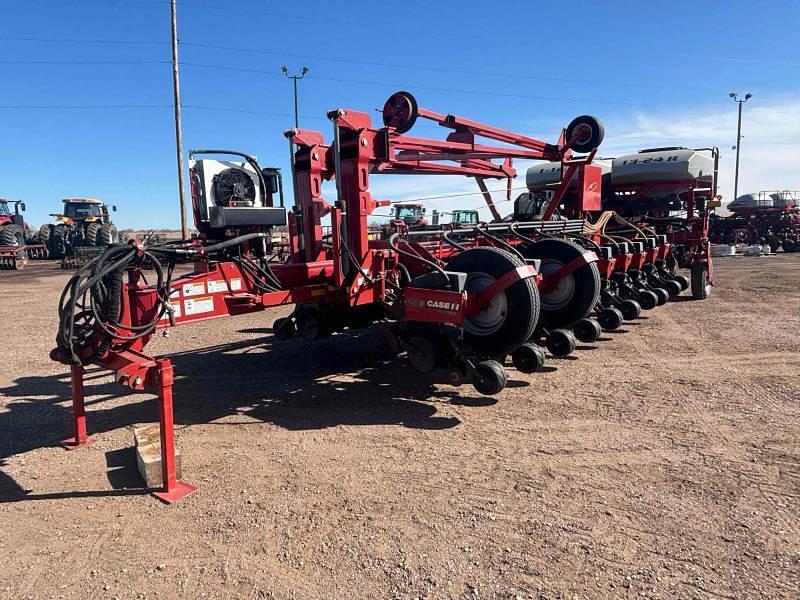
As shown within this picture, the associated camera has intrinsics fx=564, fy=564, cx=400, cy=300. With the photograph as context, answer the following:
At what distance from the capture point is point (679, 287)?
1091 cm

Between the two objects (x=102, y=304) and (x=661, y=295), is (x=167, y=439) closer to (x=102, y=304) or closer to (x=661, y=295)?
(x=102, y=304)

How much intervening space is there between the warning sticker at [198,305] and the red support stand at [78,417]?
874mm

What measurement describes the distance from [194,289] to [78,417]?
4.18ft

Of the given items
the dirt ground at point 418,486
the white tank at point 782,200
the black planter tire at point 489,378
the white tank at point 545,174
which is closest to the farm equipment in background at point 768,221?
the white tank at point 782,200

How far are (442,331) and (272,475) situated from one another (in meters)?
1.91

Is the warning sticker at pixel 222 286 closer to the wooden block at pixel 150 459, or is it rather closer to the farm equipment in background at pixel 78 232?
the wooden block at pixel 150 459

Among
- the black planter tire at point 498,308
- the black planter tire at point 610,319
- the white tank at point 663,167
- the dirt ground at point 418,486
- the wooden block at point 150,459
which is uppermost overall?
the white tank at point 663,167

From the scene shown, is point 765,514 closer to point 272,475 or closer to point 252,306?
point 272,475

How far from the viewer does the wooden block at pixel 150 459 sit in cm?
344

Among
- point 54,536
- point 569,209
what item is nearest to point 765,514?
point 54,536

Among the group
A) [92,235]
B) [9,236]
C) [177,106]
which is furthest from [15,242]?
[177,106]

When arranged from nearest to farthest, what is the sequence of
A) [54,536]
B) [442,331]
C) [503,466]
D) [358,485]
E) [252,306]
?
[54,536]
[358,485]
[503,466]
[252,306]
[442,331]

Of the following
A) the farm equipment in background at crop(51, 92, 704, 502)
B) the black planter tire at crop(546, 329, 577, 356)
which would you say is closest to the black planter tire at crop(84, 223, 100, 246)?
the farm equipment in background at crop(51, 92, 704, 502)

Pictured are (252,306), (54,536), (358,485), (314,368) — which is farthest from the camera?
(314,368)
